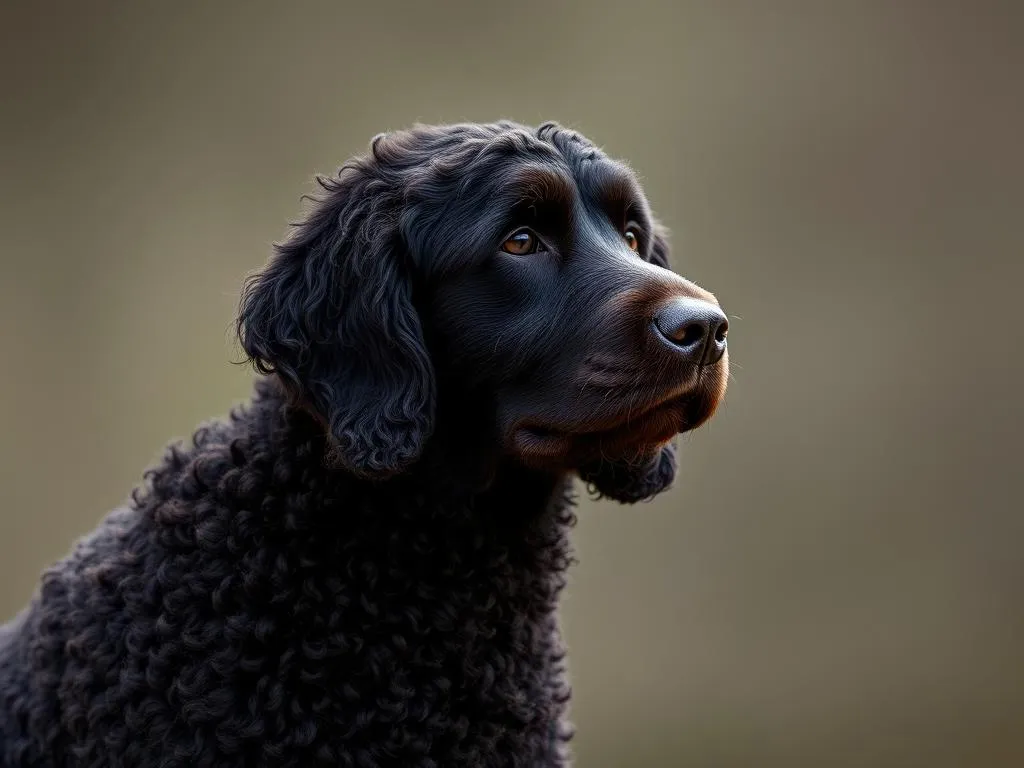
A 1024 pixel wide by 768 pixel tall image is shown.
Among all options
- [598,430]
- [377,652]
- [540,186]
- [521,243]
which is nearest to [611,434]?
[598,430]

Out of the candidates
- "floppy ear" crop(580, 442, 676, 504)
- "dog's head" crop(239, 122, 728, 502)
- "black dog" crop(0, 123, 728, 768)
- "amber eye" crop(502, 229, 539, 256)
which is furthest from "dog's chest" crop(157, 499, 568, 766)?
"amber eye" crop(502, 229, 539, 256)

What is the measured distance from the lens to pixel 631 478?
3.53 metres

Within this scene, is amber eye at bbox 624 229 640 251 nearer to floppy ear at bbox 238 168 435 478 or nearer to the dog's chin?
the dog's chin

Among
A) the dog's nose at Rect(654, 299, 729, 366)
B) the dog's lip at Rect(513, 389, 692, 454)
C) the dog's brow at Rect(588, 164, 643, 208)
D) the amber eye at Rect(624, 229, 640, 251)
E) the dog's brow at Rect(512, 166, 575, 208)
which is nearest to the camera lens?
the dog's nose at Rect(654, 299, 729, 366)

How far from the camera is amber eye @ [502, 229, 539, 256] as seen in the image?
3.07 meters

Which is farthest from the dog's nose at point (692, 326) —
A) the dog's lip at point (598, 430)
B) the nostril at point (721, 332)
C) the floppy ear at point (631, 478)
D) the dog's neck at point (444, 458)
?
the floppy ear at point (631, 478)

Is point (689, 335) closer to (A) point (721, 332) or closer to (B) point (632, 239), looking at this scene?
(A) point (721, 332)

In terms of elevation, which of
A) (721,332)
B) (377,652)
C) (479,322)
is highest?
(721,332)

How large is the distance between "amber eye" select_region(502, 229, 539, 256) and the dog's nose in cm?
44

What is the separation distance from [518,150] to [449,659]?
1376 millimetres

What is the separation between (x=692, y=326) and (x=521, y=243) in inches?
21.7

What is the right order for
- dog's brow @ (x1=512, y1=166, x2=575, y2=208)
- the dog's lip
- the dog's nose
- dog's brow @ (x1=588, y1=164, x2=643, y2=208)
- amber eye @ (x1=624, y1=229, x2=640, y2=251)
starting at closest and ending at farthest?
the dog's nose < the dog's lip < dog's brow @ (x1=512, y1=166, x2=575, y2=208) < dog's brow @ (x1=588, y1=164, x2=643, y2=208) < amber eye @ (x1=624, y1=229, x2=640, y2=251)

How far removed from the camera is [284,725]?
288cm

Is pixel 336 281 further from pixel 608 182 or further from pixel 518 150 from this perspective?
pixel 608 182
